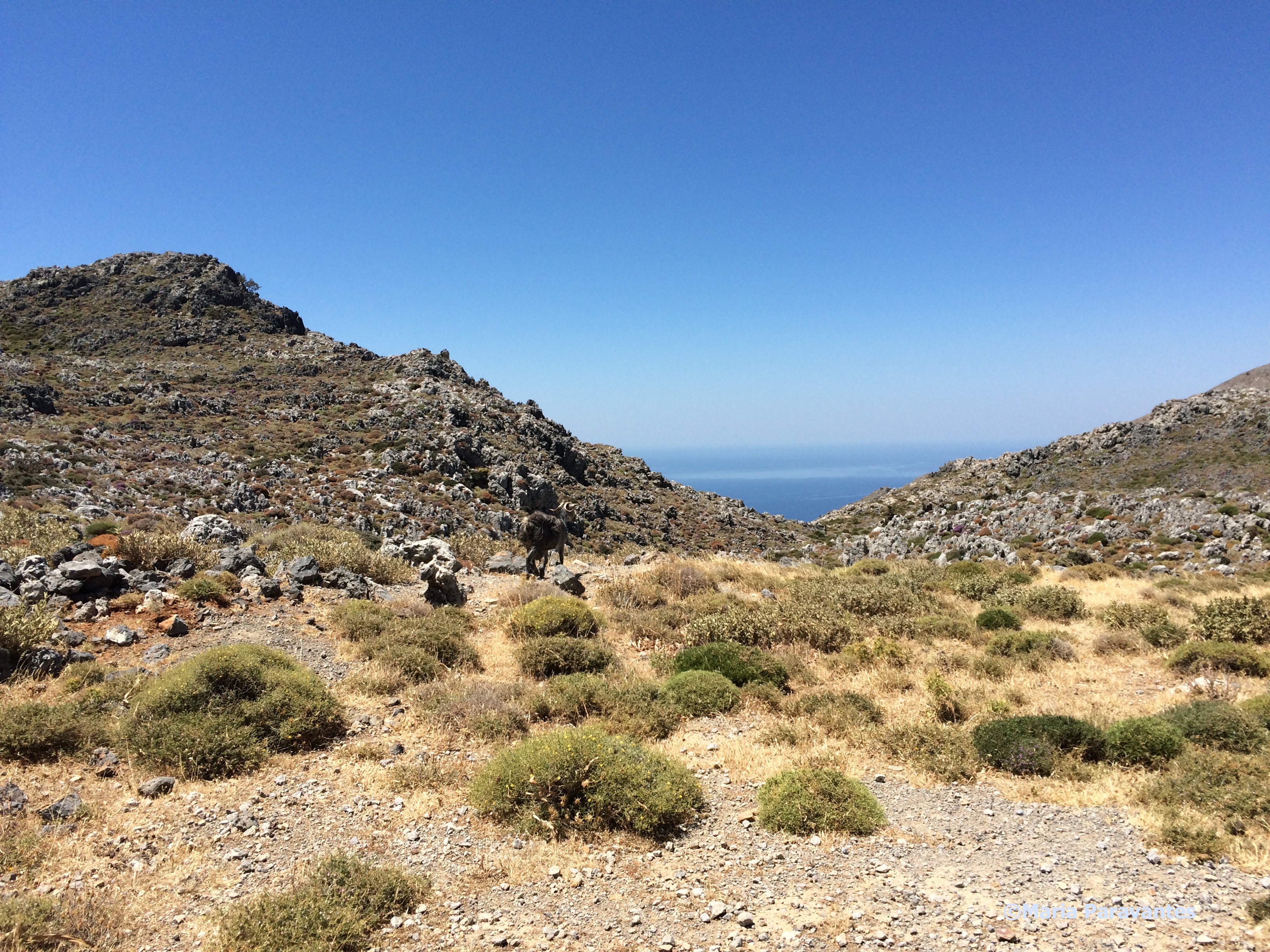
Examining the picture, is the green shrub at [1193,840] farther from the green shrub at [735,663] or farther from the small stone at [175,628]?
the small stone at [175,628]

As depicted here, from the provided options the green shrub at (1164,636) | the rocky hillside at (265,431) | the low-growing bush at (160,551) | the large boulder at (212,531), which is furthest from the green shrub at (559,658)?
the rocky hillside at (265,431)

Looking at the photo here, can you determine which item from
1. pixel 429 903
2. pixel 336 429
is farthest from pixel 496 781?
pixel 336 429

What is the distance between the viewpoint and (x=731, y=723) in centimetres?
962

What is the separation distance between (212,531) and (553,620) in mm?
10327

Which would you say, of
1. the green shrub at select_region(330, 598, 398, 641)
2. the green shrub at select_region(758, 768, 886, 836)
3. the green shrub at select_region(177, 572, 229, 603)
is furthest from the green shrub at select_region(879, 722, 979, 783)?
the green shrub at select_region(177, 572, 229, 603)

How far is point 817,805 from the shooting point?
6621 millimetres

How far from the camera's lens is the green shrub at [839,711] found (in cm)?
917

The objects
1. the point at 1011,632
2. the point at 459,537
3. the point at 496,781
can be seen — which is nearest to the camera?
the point at 496,781

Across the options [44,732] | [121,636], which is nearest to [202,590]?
[121,636]

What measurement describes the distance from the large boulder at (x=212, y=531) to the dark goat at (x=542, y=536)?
7.82 metres

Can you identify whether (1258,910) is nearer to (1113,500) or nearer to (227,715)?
(227,715)

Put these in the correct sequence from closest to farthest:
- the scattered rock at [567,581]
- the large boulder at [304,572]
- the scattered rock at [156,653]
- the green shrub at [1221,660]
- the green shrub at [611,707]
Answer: the green shrub at [611,707], the scattered rock at [156,653], the green shrub at [1221,660], the large boulder at [304,572], the scattered rock at [567,581]

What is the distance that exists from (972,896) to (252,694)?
8911 mm

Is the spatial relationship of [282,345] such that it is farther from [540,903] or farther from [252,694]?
[540,903]
